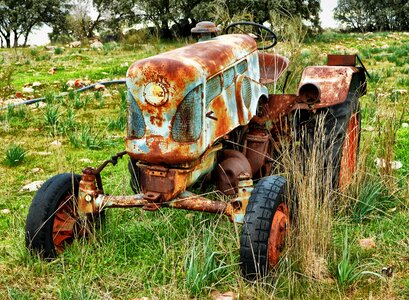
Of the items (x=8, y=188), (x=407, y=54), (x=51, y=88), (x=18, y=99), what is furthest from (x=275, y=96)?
(x=407, y=54)

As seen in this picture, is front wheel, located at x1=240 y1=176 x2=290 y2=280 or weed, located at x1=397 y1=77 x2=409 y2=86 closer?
front wheel, located at x1=240 y1=176 x2=290 y2=280

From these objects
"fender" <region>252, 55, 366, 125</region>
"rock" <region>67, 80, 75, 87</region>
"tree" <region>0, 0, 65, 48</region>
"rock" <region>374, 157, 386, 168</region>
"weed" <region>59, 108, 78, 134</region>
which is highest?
"tree" <region>0, 0, 65, 48</region>

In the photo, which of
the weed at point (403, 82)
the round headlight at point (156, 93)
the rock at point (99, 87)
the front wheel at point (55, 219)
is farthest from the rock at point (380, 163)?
the rock at point (99, 87)

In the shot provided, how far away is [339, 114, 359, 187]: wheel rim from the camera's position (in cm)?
458

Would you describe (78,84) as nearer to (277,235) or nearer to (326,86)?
(326,86)

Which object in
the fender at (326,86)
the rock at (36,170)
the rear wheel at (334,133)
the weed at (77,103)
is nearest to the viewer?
the rear wheel at (334,133)

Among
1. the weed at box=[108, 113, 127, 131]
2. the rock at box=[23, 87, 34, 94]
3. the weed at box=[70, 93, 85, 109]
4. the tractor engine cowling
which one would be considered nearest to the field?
the tractor engine cowling

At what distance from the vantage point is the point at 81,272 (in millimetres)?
3383

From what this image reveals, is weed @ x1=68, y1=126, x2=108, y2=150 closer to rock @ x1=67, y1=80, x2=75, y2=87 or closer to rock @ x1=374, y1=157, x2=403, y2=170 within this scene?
rock @ x1=374, y1=157, x2=403, y2=170

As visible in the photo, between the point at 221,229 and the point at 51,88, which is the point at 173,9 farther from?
the point at 221,229

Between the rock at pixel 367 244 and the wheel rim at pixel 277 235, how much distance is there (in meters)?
0.67

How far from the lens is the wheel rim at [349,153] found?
15.0 feet

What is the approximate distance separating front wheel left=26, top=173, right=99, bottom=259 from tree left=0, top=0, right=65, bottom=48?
3178 cm

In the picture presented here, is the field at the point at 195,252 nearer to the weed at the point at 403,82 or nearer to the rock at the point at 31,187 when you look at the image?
the rock at the point at 31,187
